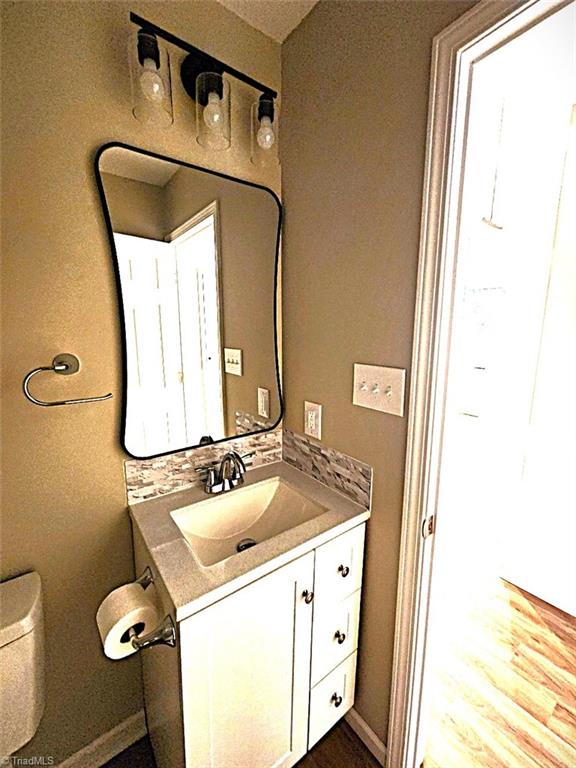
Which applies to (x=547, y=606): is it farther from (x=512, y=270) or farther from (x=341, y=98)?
(x=341, y=98)

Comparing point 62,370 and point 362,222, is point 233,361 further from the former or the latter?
point 362,222

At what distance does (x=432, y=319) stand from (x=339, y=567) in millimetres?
803

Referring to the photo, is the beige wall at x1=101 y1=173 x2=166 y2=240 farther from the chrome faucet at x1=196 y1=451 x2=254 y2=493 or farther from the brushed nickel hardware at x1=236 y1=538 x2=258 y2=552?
the brushed nickel hardware at x1=236 y1=538 x2=258 y2=552

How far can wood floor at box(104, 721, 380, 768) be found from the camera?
3.70 feet

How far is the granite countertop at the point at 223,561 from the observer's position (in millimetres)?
741

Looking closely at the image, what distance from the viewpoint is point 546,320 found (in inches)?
64.5

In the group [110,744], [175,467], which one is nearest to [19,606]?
[175,467]

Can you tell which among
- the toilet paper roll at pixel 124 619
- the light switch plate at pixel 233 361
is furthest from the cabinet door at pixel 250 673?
the light switch plate at pixel 233 361

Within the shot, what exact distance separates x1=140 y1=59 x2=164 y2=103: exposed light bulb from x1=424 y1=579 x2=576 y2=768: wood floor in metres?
2.24

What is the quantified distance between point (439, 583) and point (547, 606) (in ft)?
4.48

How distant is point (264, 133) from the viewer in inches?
43.7

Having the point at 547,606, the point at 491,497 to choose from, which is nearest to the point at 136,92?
the point at 491,497

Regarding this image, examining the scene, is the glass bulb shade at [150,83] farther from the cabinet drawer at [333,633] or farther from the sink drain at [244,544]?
the cabinet drawer at [333,633]

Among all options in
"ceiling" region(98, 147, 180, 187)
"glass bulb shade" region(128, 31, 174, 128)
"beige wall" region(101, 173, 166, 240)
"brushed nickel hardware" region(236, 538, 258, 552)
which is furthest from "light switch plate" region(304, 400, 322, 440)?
"glass bulb shade" region(128, 31, 174, 128)
